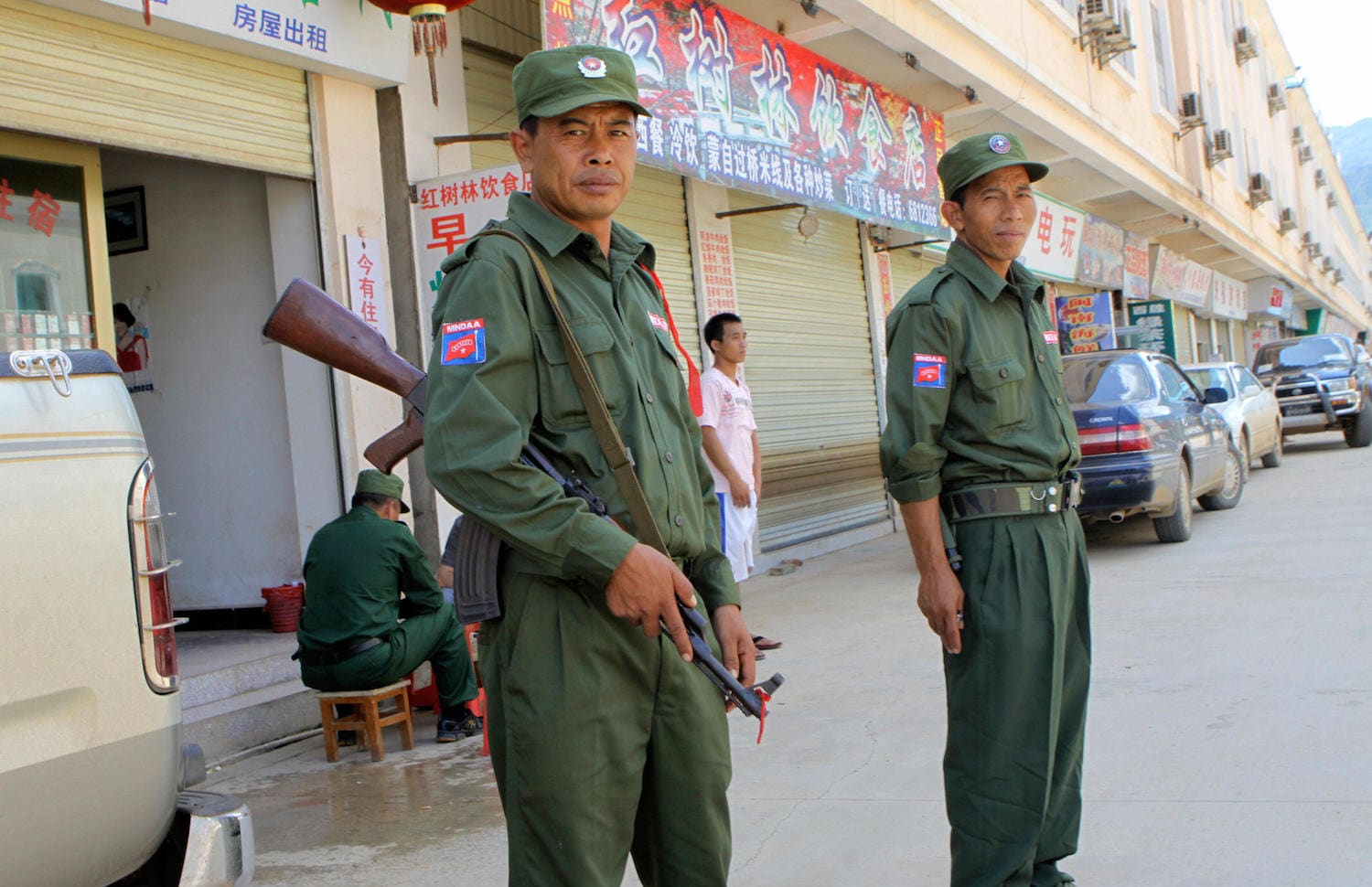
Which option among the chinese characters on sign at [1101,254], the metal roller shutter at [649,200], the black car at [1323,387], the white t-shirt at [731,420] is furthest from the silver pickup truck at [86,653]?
the black car at [1323,387]

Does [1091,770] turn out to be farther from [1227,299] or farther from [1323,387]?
[1227,299]

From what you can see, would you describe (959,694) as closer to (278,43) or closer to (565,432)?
(565,432)

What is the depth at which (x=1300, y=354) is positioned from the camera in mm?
18484

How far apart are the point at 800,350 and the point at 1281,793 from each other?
8.34 m

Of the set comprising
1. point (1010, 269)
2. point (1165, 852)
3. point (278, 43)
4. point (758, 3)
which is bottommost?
point (1165, 852)

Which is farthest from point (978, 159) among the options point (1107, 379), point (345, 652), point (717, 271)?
point (717, 271)

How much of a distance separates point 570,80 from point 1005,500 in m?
1.52

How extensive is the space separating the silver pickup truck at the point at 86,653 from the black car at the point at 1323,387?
59.9ft

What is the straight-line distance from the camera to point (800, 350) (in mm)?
11961

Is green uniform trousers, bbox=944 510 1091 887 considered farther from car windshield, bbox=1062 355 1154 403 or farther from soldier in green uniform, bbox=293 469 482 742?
car windshield, bbox=1062 355 1154 403

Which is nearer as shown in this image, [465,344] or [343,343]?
[465,344]

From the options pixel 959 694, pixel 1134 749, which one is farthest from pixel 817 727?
pixel 959 694

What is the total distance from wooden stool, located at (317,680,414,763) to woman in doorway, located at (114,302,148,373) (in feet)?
11.2

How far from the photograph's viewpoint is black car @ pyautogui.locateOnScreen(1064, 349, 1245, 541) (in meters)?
9.13
